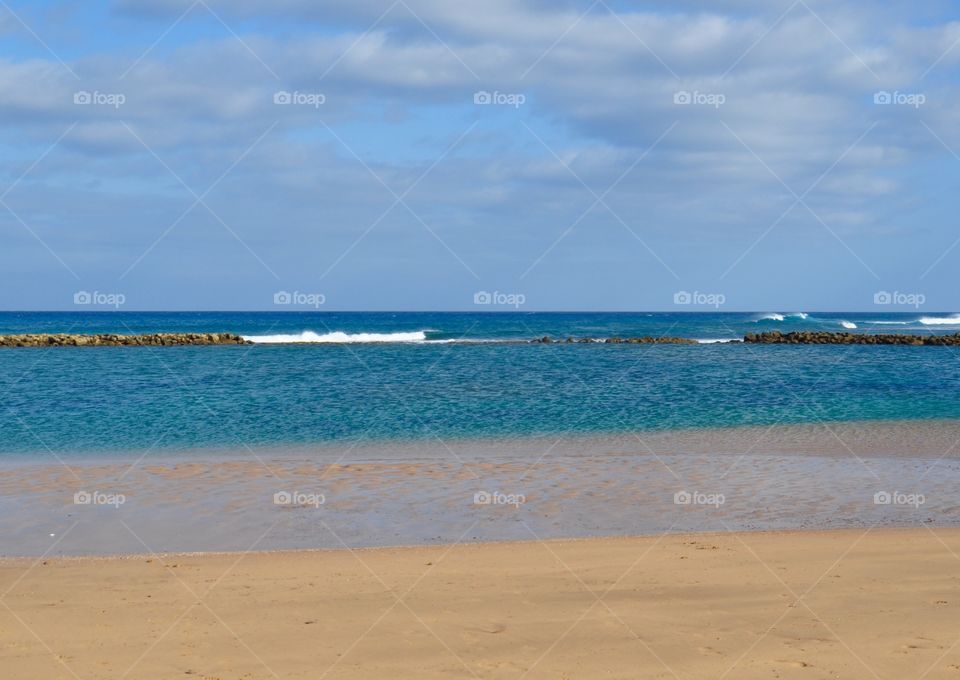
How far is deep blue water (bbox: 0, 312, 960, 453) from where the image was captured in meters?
21.3

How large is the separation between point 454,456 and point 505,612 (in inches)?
370

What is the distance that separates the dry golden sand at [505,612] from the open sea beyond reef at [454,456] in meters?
1.26

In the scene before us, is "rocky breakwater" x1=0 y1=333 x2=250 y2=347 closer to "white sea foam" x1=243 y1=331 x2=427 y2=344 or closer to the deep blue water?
"white sea foam" x1=243 y1=331 x2=427 y2=344

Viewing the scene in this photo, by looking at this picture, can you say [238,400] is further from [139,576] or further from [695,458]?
[139,576]

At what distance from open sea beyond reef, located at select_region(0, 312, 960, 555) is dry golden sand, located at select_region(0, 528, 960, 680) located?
1.26m

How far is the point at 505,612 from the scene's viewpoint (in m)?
8.01

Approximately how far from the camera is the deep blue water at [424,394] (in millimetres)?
21266

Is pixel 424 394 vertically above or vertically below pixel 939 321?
below

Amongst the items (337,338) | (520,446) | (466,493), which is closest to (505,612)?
(466,493)

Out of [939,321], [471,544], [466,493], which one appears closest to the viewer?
[471,544]

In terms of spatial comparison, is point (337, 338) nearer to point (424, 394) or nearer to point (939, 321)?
point (424, 394)

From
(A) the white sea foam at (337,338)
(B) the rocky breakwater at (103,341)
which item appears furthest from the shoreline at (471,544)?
(A) the white sea foam at (337,338)

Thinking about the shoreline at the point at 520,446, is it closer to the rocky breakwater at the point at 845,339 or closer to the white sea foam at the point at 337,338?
the rocky breakwater at the point at 845,339

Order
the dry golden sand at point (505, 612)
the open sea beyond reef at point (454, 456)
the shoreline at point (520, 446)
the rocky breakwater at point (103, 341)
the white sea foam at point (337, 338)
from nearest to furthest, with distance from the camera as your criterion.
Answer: the dry golden sand at point (505, 612) < the open sea beyond reef at point (454, 456) < the shoreline at point (520, 446) < the rocky breakwater at point (103, 341) < the white sea foam at point (337, 338)
